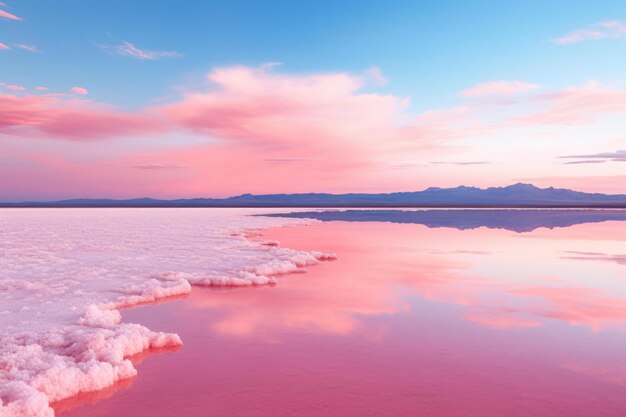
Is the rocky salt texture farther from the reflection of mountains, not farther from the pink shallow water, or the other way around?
the reflection of mountains

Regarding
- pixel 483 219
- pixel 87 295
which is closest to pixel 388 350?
pixel 87 295

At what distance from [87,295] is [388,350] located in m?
5.61

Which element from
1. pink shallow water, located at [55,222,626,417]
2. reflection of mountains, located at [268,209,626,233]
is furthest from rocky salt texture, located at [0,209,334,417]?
reflection of mountains, located at [268,209,626,233]

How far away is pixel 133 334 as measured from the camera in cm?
623

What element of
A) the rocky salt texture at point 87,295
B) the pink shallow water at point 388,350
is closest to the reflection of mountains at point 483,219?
the rocky salt texture at point 87,295

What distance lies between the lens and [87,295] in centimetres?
873

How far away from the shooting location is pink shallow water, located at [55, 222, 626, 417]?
15.0 feet

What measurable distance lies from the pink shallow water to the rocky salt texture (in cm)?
31

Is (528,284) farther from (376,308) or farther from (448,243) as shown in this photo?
(448,243)

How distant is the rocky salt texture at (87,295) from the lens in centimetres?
494

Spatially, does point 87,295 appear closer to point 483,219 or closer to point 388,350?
point 388,350

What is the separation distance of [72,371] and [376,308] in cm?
480

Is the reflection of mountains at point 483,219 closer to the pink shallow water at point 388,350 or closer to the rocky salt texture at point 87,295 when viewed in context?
the rocky salt texture at point 87,295

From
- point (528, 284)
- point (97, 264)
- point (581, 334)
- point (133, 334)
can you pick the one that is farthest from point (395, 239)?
point (133, 334)
